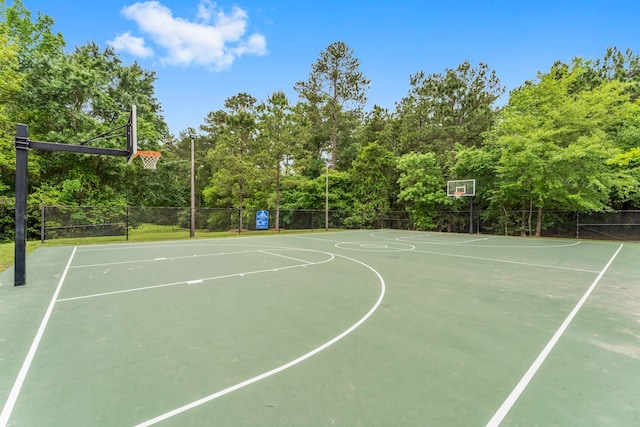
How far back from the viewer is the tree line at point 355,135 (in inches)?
652

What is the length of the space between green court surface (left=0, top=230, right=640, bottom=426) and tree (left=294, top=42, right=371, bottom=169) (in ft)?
84.5

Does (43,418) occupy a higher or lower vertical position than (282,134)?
lower

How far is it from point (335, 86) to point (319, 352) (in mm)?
31318

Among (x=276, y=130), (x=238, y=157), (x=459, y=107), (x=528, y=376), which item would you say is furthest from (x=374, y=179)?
(x=528, y=376)

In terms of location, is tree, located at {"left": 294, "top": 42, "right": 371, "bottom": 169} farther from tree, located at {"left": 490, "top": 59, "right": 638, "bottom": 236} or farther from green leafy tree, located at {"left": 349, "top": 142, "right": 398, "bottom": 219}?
tree, located at {"left": 490, "top": 59, "right": 638, "bottom": 236}

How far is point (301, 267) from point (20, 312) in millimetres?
5572

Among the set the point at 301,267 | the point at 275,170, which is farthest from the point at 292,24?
the point at 301,267

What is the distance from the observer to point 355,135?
32031mm

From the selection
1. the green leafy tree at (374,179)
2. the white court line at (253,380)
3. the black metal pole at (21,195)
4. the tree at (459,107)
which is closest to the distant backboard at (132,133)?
the black metal pole at (21,195)

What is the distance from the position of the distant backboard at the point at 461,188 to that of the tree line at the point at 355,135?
3.03 feet

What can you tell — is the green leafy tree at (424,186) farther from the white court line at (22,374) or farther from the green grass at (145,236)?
the white court line at (22,374)

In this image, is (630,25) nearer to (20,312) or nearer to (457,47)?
(457,47)

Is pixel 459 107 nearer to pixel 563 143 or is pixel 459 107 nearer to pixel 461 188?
pixel 461 188

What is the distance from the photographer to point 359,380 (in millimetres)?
2641
